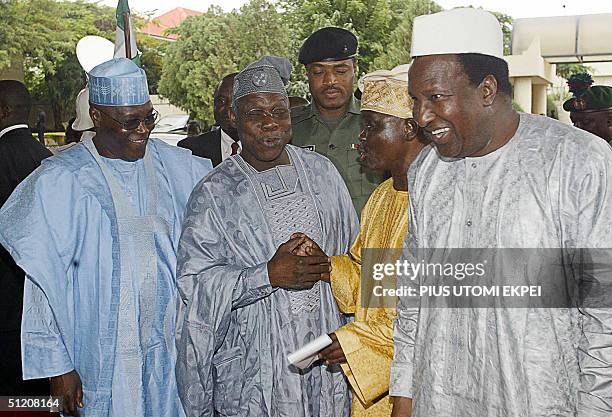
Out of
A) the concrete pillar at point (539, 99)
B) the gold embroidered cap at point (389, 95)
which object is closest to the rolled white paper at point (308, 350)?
the gold embroidered cap at point (389, 95)

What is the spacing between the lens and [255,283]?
2711 mm

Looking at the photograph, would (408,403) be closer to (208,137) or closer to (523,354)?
(523,354)

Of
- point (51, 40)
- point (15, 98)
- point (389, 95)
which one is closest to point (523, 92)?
point (51, 40)

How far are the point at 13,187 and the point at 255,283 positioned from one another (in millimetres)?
2585

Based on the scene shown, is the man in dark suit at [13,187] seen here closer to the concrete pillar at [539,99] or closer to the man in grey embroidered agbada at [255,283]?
the man in grey embroidered agbada at [255,283]

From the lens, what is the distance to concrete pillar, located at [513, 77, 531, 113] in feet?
47.4

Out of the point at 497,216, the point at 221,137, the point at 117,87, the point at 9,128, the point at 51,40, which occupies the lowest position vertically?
the point at 497,216

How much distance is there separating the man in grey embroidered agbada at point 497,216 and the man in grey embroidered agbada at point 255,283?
2.37 ft

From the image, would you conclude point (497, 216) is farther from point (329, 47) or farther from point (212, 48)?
point (212, 48)

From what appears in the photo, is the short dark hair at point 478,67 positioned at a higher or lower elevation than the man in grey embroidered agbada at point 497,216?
higher

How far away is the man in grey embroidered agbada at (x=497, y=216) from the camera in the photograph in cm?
183

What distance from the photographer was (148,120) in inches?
119

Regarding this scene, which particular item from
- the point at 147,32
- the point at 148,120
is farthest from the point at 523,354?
the point at 147,32

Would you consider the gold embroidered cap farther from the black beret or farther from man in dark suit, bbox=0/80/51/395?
man in dark suit, bbox=0/80/51/395
